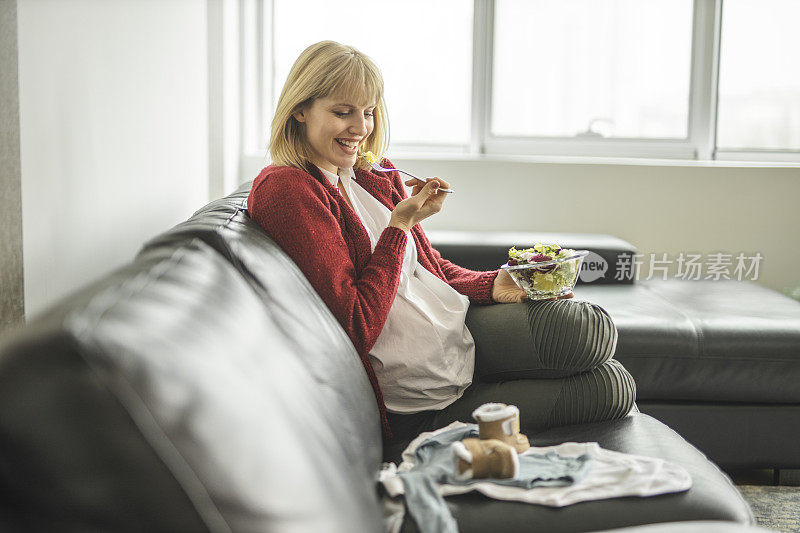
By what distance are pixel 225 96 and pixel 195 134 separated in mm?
404

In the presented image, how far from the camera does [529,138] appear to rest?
12.9 ft

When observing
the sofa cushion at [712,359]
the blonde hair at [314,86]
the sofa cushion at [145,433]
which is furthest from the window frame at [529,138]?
the sofa cushion at [145,433]

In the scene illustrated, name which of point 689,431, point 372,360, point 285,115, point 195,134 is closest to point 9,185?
point 285,115

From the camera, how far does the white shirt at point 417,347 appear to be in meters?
1.65

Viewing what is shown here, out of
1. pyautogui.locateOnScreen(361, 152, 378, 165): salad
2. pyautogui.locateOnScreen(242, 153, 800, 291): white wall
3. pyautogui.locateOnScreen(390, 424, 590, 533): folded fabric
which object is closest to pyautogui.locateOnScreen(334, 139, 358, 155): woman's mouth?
pyautogui.locateOnScreen(361, 152, 378, 165): salad

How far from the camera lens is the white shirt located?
5.41ft

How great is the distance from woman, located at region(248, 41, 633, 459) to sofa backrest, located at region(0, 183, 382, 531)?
0.69m

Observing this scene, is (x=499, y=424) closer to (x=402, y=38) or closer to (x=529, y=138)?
(x=529, y=138)

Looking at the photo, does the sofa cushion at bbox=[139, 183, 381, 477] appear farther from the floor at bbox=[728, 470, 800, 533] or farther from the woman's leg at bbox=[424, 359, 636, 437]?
the floor at bbox=[728, 470, 800, 533]

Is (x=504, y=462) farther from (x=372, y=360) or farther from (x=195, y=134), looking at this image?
(x=195, y=134)

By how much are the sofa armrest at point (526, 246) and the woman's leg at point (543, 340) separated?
111cm

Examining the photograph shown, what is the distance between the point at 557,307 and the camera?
1.78 meters

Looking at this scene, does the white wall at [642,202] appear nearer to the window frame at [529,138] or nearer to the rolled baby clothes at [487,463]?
the window frame at [529,138]

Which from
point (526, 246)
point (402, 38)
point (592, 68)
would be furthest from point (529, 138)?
point (526, 246)
